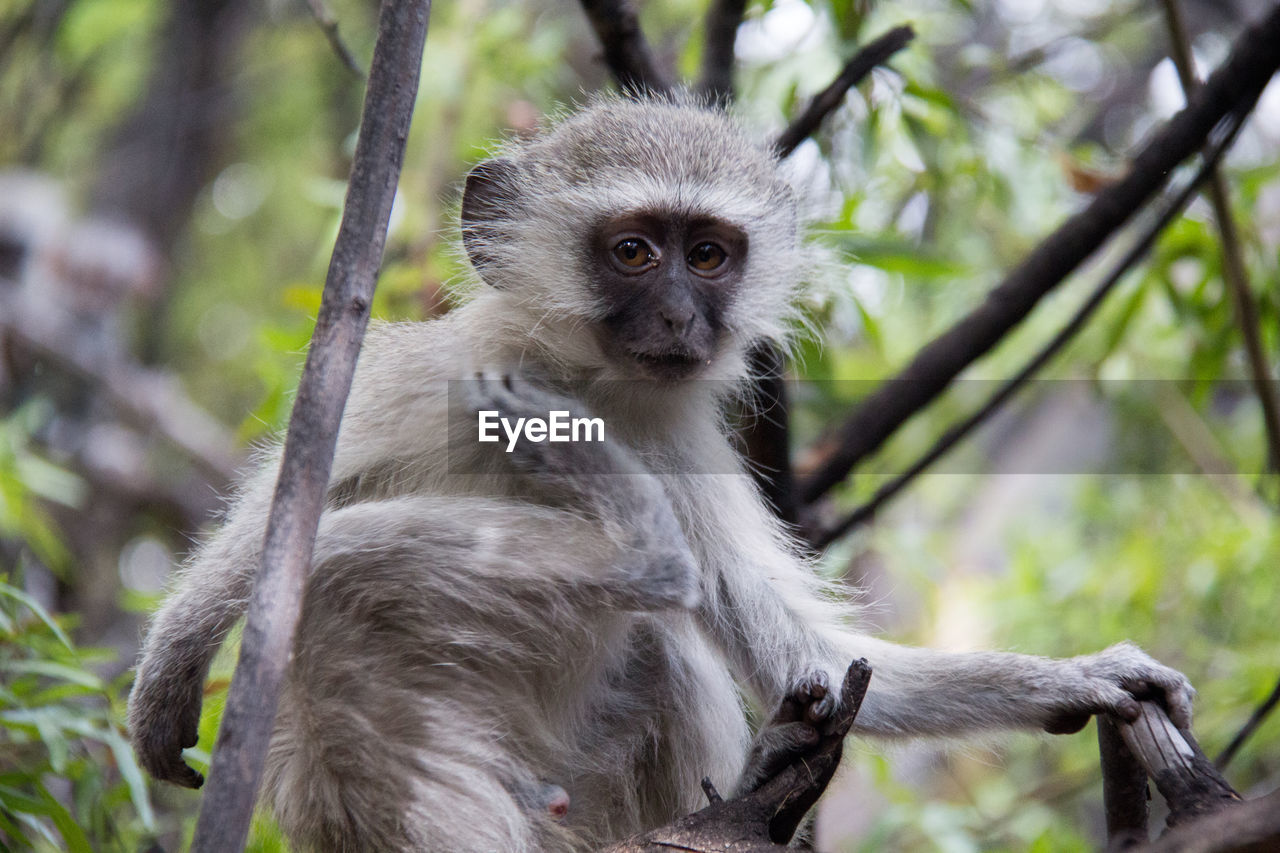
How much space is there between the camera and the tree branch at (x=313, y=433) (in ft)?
4.77

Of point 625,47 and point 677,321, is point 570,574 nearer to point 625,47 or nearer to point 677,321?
point 677,321

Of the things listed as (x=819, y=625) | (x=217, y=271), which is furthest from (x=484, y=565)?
(x=217, y=271)

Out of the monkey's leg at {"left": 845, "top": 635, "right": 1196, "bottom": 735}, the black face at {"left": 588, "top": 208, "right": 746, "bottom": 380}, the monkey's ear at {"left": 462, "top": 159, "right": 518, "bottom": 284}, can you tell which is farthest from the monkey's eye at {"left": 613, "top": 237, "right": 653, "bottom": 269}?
the monkey's leg at {"left": 845, "top": 635, "right": 1196, "bottom": 735}

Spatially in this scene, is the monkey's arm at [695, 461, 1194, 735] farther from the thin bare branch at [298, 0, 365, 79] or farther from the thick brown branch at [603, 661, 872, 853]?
the thin bare branch at [298, 0, 365, 79]

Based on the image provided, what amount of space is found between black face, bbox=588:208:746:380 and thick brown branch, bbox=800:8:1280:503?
3.57 ft

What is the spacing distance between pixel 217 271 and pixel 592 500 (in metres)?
10.1

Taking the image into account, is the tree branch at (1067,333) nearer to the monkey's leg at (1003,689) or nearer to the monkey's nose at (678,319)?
the monkey's leg at (1003,689)

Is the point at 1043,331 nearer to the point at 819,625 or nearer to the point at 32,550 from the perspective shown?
the point at 819,625

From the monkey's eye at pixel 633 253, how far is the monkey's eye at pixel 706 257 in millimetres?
115

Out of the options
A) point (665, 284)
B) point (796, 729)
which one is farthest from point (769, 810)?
point (665, 284)

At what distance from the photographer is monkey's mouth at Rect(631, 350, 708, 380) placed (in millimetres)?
2576

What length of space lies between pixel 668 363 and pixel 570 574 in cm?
60

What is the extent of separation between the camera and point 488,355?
103 inches

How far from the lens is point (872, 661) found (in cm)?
281
